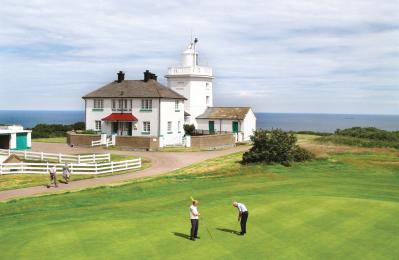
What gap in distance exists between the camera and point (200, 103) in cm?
6825

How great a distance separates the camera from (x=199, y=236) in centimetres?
1908

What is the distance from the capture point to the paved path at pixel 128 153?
31.9m

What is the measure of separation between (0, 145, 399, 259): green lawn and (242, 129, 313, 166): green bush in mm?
7111

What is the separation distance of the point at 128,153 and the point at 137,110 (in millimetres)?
9400

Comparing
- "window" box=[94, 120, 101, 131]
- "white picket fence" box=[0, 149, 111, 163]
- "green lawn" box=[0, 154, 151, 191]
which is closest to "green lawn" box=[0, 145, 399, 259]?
"green lawn" box=[0, 154, 151, 191]

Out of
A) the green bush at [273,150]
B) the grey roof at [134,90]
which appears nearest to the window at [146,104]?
the grey roof at [134,90]

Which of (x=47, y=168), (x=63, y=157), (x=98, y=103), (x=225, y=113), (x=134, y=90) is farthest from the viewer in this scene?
(x=225, y=113)

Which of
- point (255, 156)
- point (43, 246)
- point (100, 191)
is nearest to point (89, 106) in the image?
point (255, 156)

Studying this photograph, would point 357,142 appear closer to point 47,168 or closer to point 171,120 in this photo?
point 171,120

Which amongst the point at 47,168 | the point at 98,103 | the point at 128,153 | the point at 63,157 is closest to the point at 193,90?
the point at 98,103

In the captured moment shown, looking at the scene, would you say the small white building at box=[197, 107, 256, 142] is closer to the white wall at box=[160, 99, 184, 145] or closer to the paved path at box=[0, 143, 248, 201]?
the paved path at box=[0, 143, 248, 201]

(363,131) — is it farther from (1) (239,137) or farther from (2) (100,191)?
(2) (100,191)

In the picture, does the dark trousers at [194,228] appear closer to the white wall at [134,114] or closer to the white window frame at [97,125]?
the white wall at [134,114]

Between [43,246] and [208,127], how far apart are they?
50.7 m
